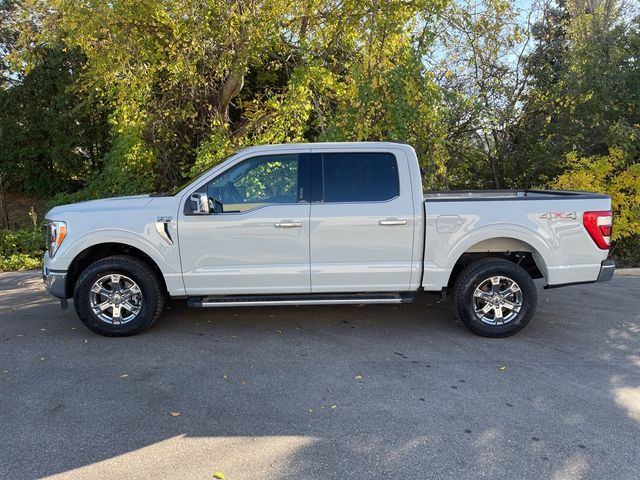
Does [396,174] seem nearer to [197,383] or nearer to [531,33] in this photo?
[197,383]

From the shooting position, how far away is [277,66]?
35.1ft

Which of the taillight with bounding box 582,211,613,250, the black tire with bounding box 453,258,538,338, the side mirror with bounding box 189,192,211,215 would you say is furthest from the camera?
the black tire with bounding box 453,258,538,338

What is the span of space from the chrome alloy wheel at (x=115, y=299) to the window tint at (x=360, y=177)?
220 cm

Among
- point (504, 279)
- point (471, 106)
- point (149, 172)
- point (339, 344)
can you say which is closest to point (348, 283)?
point (339, 344)

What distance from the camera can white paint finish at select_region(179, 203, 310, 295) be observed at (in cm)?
511

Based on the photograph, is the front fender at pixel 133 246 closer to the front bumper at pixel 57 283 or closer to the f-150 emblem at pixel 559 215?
the front bumper at pixel 57 283

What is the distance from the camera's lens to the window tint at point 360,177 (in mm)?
5227

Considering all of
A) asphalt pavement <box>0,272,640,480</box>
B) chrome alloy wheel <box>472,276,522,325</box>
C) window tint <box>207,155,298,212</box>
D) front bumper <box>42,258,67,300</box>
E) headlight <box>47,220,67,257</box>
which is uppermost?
window tint <box>207,155,298,212</box>

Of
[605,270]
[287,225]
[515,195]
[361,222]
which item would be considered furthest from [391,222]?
[605,270]

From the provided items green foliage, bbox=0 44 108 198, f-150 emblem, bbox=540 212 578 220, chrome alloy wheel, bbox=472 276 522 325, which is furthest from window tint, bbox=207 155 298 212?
green foliage, bbox=0 44 108 198

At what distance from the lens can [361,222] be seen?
16.9 ft

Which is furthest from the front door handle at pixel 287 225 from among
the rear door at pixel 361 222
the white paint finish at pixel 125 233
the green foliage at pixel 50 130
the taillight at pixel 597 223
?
the green foliage at pixel 50 130

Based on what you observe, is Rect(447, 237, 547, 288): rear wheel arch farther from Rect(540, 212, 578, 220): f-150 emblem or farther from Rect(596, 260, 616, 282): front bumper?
Rect(596, 260, 616, 282): front bumper

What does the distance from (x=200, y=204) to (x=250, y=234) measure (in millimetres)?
567
